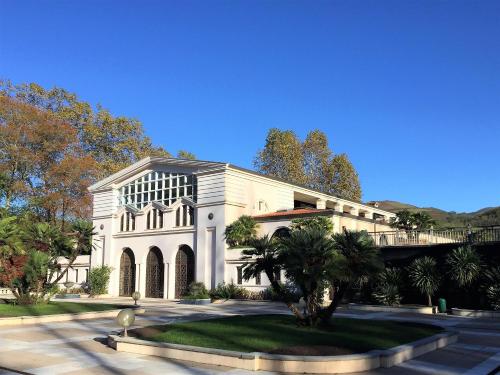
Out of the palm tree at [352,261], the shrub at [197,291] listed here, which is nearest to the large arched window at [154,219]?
the shrub at [197,291]

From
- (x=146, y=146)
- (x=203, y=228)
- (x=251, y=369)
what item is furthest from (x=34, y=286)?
(x=146, y=146)

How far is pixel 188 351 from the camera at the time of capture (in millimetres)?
11836

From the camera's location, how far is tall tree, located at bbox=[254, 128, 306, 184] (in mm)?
63719

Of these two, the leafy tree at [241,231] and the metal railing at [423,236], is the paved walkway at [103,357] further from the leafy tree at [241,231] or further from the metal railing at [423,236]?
the leafy tree at [241,231]

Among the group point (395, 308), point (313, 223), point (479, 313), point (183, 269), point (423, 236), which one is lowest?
point (479, 313)

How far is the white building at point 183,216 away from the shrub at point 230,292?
0.78 m

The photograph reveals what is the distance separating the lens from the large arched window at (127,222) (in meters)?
44.4

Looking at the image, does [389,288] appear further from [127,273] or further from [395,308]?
[127,273]

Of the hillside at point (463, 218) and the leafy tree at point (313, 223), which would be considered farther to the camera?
the hillside at point (463, 218)

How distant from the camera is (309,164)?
2598 inches

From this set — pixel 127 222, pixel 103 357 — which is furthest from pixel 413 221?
pixel 103 357

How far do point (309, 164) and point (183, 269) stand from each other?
31022mm

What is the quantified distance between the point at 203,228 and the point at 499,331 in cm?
2300

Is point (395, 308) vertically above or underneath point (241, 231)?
underneath
